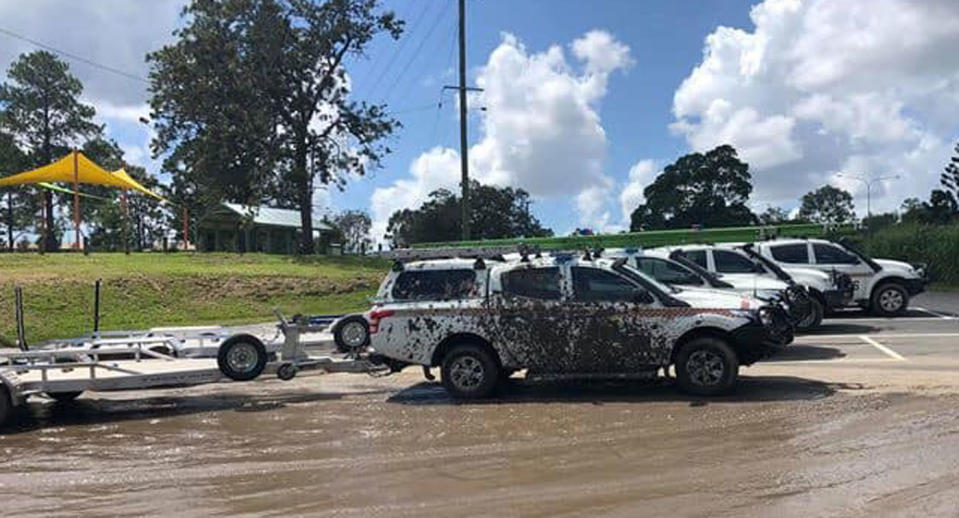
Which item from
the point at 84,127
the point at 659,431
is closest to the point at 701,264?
the point at 659,431

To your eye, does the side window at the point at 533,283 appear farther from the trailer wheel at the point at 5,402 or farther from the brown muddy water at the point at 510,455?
the trailer wheel at the point at 5,402

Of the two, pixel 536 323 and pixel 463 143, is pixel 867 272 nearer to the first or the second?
pixel 536 323

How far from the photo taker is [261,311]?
2556 cm

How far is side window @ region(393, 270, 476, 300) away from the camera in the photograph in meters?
10.9

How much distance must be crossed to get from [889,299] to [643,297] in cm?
1083

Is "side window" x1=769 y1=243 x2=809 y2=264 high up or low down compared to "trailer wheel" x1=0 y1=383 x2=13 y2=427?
up

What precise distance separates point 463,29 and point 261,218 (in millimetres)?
34097

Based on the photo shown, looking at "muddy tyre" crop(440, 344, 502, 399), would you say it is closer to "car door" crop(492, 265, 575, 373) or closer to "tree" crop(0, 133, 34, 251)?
"car door" crop(492, 265, 575, 373)

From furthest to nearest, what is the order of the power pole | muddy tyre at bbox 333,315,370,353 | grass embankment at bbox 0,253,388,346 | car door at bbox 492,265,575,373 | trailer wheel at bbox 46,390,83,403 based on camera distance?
the power pole < grass embankment at bbox 0,253,388,346 < muddy tyre at bbox 333,315,370,353 < trailer wheel at bbox 46,390,83,403 < car door at bbox 492,265,575,373

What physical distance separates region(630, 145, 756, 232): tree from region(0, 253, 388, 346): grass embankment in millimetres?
53922

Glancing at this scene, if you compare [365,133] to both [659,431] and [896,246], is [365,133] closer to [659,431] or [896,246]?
[896,246]

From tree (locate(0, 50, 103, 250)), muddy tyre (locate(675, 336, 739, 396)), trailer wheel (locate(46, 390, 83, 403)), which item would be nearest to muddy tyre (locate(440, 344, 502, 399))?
muddy tyre (locate(675, 336, 739, 396))

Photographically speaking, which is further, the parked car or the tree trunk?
the tree trunk

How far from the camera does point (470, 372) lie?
10.7 meters
